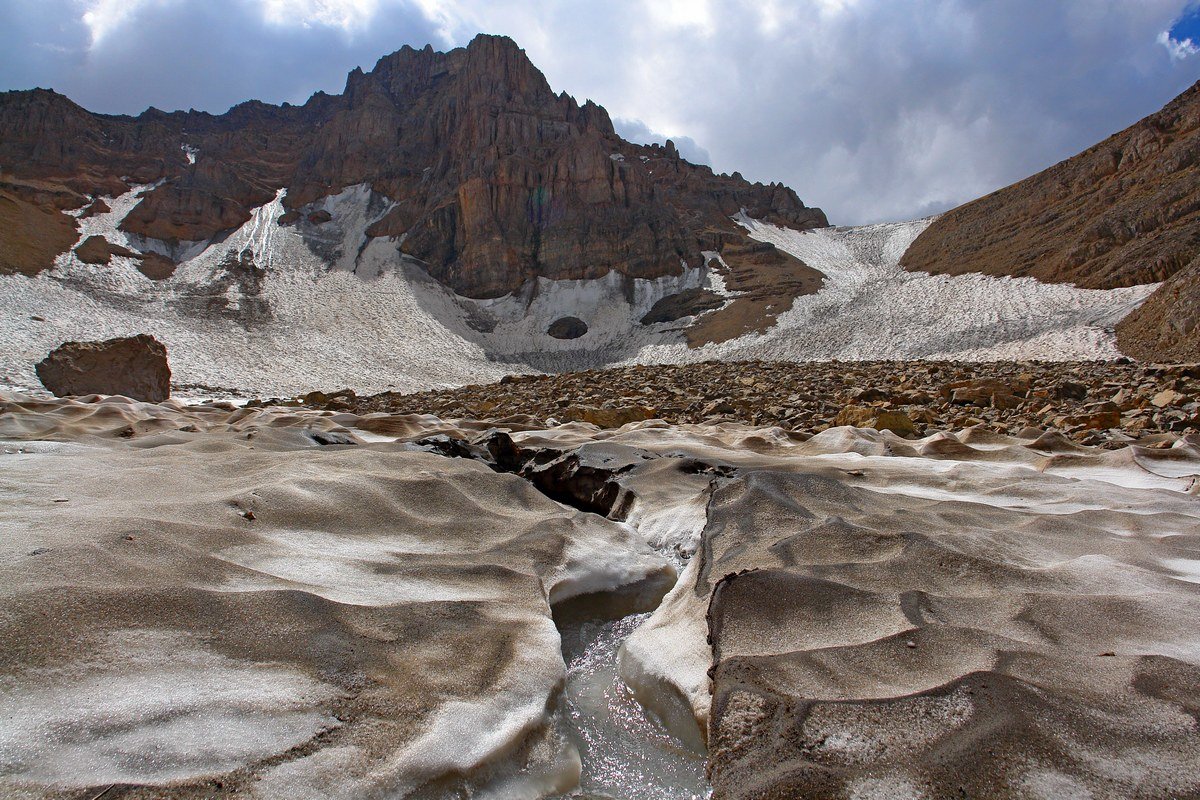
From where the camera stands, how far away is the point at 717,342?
39625 millimetres

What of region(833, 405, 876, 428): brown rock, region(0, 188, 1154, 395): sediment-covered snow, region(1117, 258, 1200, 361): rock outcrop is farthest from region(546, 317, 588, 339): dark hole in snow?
region(833, 405, 876, 428): brown rock

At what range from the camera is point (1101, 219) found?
116ft

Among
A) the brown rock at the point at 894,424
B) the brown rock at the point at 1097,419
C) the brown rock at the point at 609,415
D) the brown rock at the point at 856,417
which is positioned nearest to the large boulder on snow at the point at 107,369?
the brown rock at the point at 609,415

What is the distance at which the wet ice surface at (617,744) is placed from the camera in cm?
202

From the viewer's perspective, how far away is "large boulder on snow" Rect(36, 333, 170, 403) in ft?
51.9

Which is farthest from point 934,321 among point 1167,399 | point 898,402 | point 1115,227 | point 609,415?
point 609,415

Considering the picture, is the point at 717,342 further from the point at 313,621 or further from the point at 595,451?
the point at 313,621

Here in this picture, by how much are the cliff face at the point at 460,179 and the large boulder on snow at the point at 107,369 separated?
99.5 ft

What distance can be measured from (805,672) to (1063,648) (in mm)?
930

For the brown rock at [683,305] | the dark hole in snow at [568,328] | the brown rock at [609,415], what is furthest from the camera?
the dark hole in snow at [568,328]

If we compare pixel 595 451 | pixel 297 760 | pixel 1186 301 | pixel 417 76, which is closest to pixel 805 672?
pixel 297 760

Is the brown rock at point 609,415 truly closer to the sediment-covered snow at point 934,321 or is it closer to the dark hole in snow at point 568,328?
the sediment-covered snow at point 934,321

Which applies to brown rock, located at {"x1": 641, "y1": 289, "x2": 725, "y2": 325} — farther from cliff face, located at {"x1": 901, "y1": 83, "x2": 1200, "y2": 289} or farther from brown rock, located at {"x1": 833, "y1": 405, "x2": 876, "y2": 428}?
brown rock, located at {"x1": 833, "y1": 405, "x2": 876, "y2": 428}

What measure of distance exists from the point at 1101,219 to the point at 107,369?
151ft
